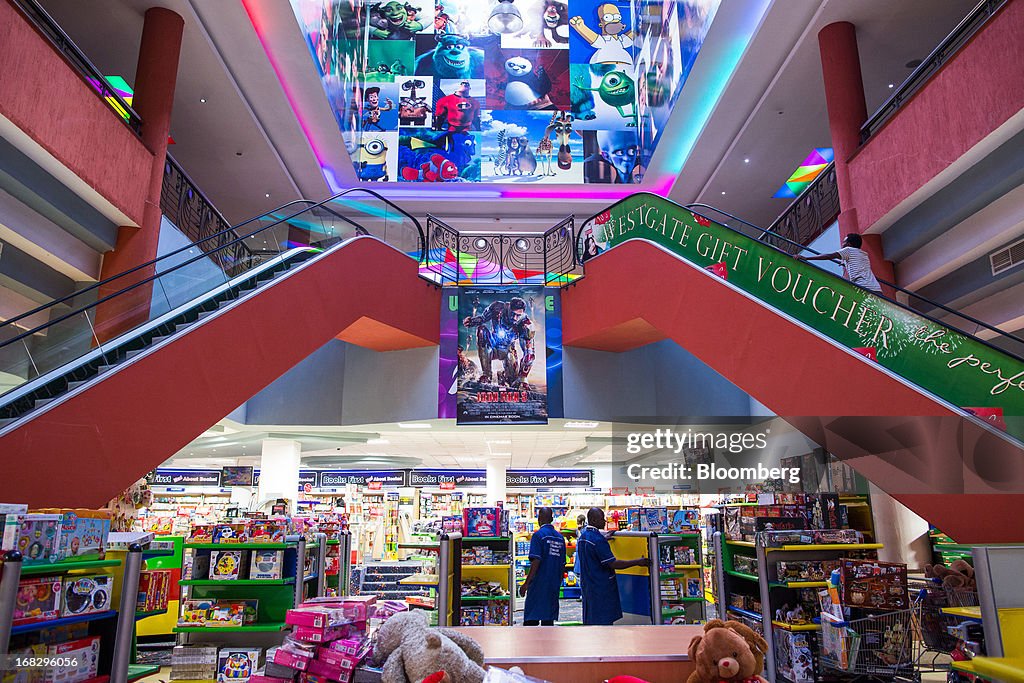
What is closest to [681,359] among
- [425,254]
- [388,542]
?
[425,254]

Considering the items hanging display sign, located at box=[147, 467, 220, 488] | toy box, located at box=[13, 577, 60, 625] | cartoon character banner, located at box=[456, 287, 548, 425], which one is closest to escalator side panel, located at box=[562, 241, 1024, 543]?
cartoon character banner, located at box=[456, 287, 548, 425]

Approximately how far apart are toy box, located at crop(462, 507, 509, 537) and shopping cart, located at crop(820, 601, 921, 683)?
417 centimetres

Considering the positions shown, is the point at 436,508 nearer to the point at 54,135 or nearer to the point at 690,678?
the point at 54,135

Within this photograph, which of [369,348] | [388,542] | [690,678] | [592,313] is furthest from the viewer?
[388,542]

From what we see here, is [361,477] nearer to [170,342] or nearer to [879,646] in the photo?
[170,342]

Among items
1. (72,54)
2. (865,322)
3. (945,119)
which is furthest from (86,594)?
(945,119)

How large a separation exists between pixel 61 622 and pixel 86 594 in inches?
7.7

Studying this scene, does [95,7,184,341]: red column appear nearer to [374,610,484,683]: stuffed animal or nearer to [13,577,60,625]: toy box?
[13,577,60,625]: toy box

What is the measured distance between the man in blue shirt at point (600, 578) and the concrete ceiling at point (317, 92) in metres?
7.60

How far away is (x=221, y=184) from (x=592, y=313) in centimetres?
925

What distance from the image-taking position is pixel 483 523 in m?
8.17

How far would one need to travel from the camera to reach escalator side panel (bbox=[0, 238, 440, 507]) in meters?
4.64

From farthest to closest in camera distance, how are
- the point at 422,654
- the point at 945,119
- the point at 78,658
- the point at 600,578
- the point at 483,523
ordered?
1. the point at 483,523
2. the point at 945,119
3. the point at 600,578
4. the point at 78,658
5. the point at 422,654

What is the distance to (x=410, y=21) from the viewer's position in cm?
1773
